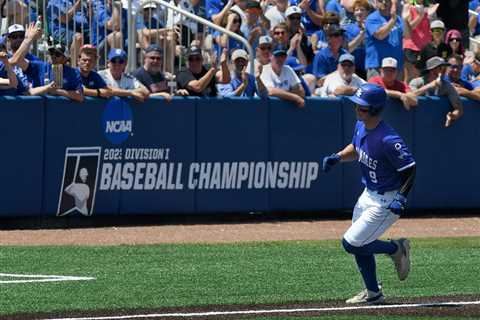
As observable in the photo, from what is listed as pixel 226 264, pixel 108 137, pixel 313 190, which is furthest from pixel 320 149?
pixel 226 264

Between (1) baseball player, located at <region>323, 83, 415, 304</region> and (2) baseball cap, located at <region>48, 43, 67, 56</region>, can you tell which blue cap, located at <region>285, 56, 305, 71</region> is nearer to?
(2) baseball cap, located at <region>48, 43, 67, 56</region>

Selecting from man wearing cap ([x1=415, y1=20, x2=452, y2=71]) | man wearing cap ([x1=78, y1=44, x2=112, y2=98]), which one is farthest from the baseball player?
man wearing cap ([x1=415, y1=20, x2=452, y2=71])

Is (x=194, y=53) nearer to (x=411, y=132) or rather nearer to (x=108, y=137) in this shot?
(x=108, y=137)

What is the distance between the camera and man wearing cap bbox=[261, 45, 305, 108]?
16.1 m

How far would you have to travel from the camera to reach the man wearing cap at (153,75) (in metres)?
15.3

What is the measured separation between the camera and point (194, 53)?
15.4 meters

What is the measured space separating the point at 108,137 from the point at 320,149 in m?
3.01

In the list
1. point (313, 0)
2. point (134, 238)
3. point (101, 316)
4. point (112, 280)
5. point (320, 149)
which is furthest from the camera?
point (313, 0)

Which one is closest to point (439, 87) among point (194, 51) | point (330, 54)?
point (330, 54)

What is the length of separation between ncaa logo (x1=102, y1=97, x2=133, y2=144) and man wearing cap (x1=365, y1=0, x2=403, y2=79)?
159 inches

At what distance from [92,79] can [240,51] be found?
1940 mm

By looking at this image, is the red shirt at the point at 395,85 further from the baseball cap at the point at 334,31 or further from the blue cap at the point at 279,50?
the blue cap at the point at 279,50

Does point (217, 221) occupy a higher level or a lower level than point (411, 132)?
lower

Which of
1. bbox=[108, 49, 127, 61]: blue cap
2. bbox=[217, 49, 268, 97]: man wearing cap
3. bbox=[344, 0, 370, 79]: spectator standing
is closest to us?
bbox=[108, 49, 127, 61]: blue cap
